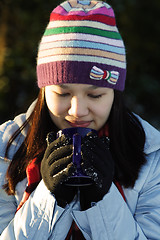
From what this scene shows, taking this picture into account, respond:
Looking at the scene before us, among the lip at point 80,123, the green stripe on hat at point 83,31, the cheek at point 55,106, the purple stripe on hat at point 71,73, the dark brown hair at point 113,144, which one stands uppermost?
the green stripe on hat at point 83,31

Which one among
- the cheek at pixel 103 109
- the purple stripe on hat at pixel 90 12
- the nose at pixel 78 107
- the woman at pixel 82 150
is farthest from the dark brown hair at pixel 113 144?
the purple stripe on hat at pixel 90 12

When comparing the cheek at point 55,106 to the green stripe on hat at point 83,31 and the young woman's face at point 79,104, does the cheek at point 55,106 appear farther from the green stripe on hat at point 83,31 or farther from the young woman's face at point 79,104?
the green stripe on hat at point 83,31

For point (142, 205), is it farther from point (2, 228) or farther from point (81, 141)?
point (2, 228)

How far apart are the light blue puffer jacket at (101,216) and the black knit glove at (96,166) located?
55mm

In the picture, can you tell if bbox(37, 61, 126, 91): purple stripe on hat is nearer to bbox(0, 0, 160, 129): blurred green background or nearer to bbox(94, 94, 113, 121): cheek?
bbox(94, 94, 113, 121): cheek

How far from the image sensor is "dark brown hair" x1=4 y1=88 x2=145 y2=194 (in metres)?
2.19

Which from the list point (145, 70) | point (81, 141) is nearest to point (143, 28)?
point (145, 70)

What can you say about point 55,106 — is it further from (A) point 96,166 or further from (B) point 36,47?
(B) point 36,47

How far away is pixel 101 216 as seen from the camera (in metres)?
1.88

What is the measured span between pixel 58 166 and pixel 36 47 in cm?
370

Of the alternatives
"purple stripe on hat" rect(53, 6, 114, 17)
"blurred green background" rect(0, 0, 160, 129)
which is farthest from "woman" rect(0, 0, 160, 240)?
"blurred green background" rect(0, 0, 160, 129)

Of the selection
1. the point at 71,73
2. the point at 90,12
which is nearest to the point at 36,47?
the point at 90,12

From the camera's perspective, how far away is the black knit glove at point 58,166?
179 cm

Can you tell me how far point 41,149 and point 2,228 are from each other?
494mm
